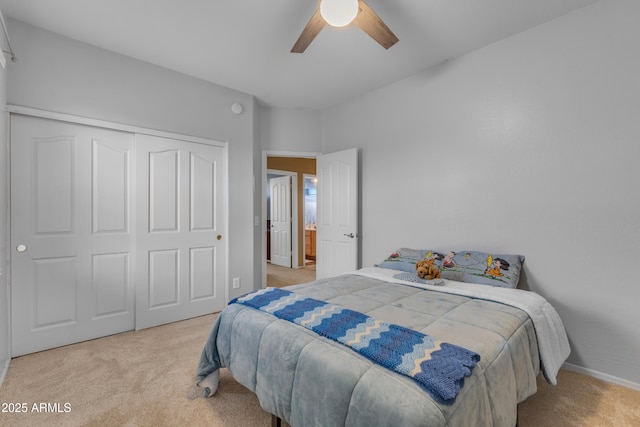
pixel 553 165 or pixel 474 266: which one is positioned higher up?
pixel 553 165

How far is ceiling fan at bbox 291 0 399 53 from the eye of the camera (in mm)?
1743

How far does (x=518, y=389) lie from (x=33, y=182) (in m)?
3.58

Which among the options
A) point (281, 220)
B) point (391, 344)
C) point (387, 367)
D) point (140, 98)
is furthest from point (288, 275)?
point (387, 367)

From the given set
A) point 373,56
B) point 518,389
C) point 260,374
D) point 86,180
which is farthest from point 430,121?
point 86,180

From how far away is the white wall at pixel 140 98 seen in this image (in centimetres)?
241

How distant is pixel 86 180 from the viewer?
264cm

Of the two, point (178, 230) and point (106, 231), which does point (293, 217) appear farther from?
point (106, 231)

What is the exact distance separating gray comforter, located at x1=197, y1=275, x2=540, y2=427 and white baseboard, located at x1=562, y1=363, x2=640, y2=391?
962mm

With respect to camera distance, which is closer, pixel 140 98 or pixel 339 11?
pixel 339 11

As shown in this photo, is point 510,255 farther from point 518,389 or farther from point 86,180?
point 86,180

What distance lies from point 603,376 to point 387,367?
2118 millimetres

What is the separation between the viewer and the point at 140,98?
2.93 metres

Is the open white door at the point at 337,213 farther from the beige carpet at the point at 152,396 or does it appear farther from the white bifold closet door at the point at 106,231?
the beige carpet at the point at 152,396

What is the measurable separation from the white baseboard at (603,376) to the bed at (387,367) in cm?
51
